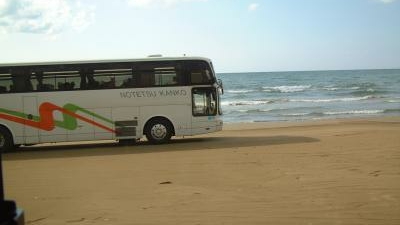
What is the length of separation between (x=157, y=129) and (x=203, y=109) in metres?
1.62

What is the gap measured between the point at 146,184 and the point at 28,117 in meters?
8.02

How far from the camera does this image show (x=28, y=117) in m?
15.5

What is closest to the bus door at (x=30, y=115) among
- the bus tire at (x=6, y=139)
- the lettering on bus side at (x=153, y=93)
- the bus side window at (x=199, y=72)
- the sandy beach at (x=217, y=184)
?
the bus tire at (x=6, y=139)

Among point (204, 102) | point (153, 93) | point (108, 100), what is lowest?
point (204, 102)

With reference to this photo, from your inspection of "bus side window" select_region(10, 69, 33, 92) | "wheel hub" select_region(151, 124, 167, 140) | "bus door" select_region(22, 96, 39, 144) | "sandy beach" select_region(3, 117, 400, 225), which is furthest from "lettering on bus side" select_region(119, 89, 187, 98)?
"bus side window" select_region(10, 69, 33, 92)

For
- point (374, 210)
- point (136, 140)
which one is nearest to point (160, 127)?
point (136, 140)

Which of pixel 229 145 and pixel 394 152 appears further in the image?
pixel 229 145

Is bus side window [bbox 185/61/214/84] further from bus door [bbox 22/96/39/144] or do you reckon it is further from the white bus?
bus door [bbox 22/96/39/144]

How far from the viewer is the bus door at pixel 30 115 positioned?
50.5 ft

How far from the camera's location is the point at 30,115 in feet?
50.6

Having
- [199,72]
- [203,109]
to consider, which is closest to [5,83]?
[199,72]

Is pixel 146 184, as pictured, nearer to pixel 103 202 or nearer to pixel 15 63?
pixel 103 202

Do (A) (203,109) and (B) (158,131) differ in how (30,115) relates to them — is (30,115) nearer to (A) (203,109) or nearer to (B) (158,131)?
(B) (158,131)

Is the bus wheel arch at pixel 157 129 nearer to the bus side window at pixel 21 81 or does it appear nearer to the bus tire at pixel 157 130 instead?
the bus tire at pixel 157 130
